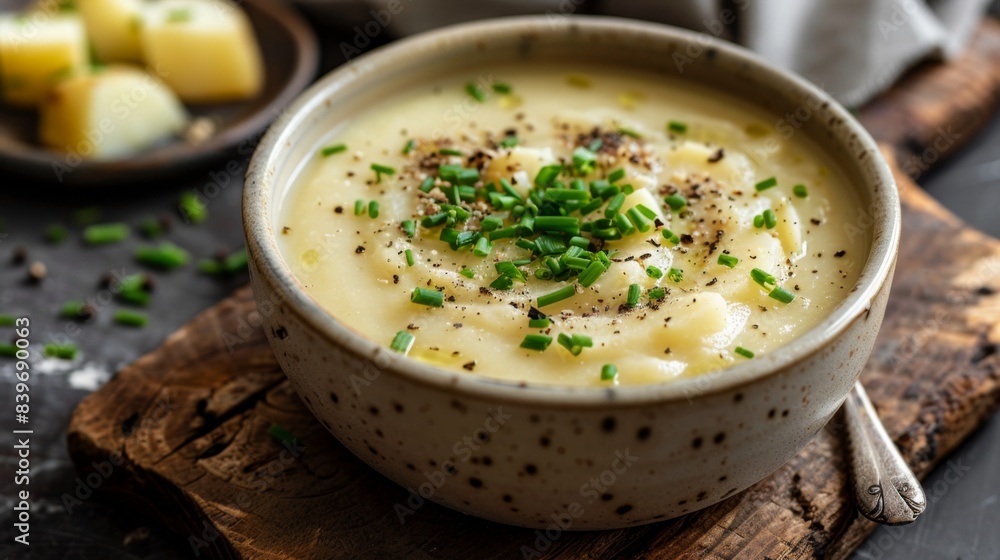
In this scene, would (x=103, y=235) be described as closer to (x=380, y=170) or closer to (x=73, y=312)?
(x=73, y=312)

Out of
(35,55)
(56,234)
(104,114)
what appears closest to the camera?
(56,234)

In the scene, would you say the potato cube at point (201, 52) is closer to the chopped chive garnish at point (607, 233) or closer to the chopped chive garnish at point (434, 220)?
the chopped chive garnish at point (434, 220)

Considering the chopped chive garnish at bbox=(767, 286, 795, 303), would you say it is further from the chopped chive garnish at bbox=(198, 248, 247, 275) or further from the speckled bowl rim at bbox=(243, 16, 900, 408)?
the chopped chive garnish at bbox=(198, 248, 247, 275)

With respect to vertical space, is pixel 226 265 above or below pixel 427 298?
below

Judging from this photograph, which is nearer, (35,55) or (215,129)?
(35,55)

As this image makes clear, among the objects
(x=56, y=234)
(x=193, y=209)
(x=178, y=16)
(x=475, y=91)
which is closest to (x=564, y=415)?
(x=475, y=91)

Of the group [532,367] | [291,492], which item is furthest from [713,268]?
[291,492]
